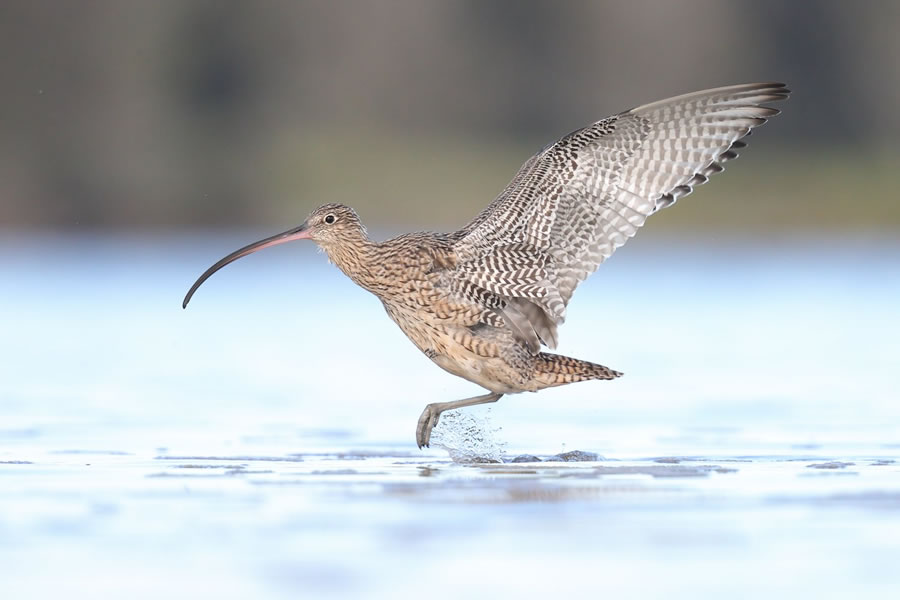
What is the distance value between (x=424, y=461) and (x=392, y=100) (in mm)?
37192

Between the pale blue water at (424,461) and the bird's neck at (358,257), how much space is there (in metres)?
0.92

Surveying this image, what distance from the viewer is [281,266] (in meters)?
31.5

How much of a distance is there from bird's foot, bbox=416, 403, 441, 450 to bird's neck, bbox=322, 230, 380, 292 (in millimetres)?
729

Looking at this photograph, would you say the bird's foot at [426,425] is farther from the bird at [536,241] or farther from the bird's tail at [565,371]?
the bird's tail at [565,371]

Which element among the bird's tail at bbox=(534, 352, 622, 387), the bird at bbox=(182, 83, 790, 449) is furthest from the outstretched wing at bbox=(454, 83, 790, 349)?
the bird's tail at bbox=(534, 352, 622, 387)

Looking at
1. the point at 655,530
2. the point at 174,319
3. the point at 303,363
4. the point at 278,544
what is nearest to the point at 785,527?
the point at 655,530

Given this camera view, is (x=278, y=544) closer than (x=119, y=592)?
No

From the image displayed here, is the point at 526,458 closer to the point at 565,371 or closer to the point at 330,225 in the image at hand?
the point at 565,371

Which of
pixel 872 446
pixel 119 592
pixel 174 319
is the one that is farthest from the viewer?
pixel 174 319

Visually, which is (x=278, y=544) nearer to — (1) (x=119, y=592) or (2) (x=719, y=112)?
(1) (x=119, y=592)

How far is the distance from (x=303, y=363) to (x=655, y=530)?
827cm

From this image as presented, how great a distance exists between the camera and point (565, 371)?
380 inches

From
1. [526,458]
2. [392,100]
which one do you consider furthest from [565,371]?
[392,100]

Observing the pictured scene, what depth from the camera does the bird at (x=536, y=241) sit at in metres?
9.55
